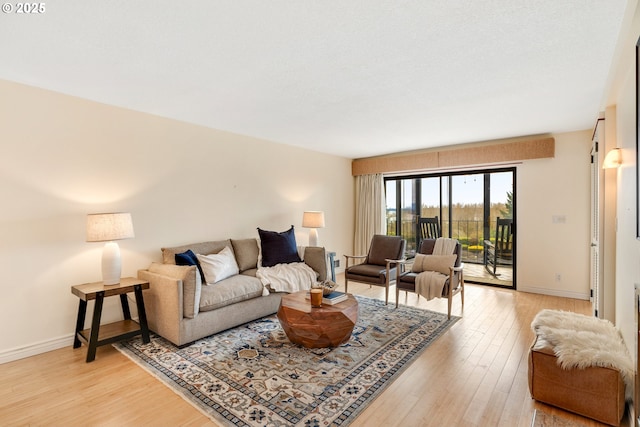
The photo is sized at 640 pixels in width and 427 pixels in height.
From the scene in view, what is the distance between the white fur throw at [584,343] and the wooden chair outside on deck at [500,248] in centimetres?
283

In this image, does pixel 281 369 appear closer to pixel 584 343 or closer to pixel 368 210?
pixel 584 343

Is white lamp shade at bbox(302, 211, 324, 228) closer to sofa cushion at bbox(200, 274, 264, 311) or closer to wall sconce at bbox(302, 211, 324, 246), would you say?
wall sconce at bbox(302, 211, 324, 246)

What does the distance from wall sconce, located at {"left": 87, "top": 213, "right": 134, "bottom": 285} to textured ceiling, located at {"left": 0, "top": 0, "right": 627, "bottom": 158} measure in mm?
1211

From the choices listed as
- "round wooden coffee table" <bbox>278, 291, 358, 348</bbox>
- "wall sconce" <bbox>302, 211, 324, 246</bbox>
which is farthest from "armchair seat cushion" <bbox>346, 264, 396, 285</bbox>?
"round wooden coffee table" <bbox>278, 291, 358, 348</bbox>

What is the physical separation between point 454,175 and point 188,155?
4.40m

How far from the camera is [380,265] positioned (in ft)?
15.3

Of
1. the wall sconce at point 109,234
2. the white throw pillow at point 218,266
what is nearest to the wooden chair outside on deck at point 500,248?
the white throw pillow at point 218,266

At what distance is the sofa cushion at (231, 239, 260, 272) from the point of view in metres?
4.12

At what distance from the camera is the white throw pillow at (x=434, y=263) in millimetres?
3927

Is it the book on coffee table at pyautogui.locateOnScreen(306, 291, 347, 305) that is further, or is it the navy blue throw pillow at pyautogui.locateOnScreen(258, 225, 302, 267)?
the navy blue throw pillow at pyautogui.locateOnScreen(258, 225, 302, 267)

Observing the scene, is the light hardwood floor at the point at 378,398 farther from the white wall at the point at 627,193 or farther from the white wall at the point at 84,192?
the white wall at the point at 627,193

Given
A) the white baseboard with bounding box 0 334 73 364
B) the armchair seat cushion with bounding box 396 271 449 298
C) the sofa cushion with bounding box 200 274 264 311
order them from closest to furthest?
the white baseboard with bounding box 0 334 73 364 → the sofa cushion with bounding box 200 274 264 311 → the armchair seat cushion with bounding box 396 271 449 298

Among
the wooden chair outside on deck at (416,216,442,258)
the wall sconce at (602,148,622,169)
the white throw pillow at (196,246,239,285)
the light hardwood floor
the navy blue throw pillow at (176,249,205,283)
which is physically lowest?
the light hardwood floor

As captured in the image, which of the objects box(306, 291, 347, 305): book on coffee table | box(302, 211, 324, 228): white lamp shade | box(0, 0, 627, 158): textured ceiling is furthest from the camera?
box(302, 211, 324, 228): white lamp shade
